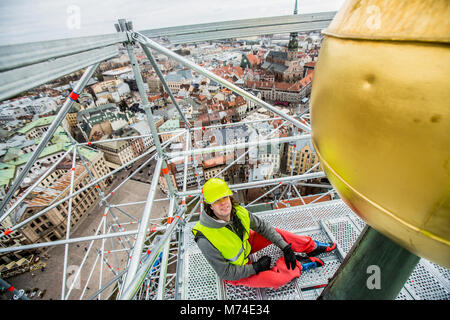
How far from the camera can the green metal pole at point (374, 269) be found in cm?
113

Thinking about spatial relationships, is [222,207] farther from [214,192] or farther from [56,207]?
[56,207]

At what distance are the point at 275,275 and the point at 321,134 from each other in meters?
2.06

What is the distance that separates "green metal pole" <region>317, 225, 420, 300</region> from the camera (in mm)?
1126

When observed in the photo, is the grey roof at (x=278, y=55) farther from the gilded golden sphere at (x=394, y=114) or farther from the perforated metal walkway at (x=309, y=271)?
the gilded golden sphere at (x=394, y=114)

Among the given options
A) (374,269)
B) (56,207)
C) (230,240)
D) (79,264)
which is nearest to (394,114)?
(374,269)

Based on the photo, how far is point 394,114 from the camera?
0.59 metres

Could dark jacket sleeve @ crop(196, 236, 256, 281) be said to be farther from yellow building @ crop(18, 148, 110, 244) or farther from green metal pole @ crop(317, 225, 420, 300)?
yellow building @ crop(18, 148, 110, 244)

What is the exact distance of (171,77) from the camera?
44.2 metres

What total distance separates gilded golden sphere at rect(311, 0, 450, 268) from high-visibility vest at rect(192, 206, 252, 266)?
1552 millimetres

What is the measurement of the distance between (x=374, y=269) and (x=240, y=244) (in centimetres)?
132

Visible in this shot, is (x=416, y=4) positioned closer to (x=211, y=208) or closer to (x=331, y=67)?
(x=331, y=67)

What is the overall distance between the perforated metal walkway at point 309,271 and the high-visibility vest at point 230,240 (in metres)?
0.54
